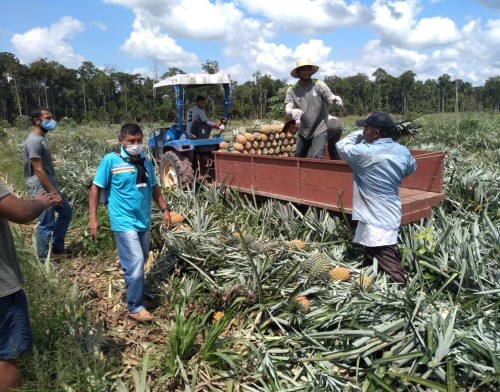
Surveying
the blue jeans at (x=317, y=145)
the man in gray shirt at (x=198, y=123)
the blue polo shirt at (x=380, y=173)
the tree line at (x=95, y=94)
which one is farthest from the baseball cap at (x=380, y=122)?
the tree line at (x=95, y=94)

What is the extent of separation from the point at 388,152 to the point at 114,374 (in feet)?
9.24

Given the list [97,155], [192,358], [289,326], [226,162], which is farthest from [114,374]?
[97,155]

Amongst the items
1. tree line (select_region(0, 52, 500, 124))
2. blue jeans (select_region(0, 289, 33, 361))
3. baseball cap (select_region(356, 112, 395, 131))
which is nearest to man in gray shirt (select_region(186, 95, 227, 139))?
baseball cap (select_region(356, 112, 395, 131))

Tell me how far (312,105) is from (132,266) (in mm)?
3216

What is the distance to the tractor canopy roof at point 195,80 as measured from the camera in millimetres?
8258

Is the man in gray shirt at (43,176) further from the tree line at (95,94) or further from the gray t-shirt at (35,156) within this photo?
the tree line at (95,94)

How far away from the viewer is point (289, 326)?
3521mm

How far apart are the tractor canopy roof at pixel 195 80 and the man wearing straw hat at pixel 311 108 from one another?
291cm

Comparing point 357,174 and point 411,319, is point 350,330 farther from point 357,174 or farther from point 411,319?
point 357,174

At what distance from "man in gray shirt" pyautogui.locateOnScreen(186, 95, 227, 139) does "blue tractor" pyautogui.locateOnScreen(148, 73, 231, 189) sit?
69mm

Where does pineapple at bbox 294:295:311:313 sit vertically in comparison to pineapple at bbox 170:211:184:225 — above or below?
below

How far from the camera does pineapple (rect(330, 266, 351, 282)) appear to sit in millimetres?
3936

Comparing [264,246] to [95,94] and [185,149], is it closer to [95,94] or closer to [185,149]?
[185,149]

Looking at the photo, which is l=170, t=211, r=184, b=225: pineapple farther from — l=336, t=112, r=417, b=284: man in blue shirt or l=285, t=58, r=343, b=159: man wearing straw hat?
l=336, t=112, r=417, b=284: man in blue shirt
